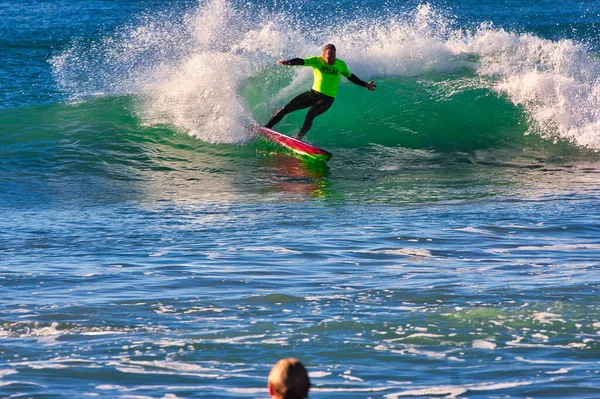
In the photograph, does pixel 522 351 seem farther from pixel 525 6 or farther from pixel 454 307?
pixel 525 6

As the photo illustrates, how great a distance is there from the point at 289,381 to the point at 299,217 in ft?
23.2

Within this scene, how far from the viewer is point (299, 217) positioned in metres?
10.4

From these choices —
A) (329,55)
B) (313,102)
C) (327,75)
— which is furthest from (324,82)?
(329,55)

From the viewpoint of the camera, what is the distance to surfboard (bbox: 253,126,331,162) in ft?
46.2

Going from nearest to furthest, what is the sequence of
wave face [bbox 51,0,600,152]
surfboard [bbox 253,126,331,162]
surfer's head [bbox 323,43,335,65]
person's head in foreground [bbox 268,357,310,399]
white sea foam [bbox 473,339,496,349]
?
1. person's head in foreground [bbox 268,357,310,399]
2. white sea foam [bbox 473,339,496,349]
3. surfer's head [bbox 323,43,335,65]
4. surfboard [bbox 253,126,331,162]
5. wave face [bbox 51,0,600,152]

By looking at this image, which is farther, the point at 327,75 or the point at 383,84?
the point at 383,84

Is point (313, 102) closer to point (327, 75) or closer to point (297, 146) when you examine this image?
point (327, 75)

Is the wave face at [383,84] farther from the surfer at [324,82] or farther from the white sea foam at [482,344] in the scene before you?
the white sea foam at [482,344]

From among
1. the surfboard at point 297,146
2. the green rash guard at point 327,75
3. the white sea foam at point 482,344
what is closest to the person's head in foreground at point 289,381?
the white sea foam at point 482,344

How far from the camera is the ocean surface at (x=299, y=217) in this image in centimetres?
575

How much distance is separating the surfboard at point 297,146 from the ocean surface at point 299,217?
16 centimetres

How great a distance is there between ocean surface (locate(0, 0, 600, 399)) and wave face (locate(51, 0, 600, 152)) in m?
0.05

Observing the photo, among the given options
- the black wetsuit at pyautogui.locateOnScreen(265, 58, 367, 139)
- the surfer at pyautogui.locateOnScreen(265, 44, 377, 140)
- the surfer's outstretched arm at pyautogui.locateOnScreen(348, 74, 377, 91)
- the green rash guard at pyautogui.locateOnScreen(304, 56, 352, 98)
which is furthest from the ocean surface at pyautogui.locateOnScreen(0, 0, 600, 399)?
the surfer's outstretched arm at pyautogui.locateOnScreen(348, 74, 377, 91)

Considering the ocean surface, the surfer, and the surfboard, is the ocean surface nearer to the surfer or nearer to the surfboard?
the surfboard
